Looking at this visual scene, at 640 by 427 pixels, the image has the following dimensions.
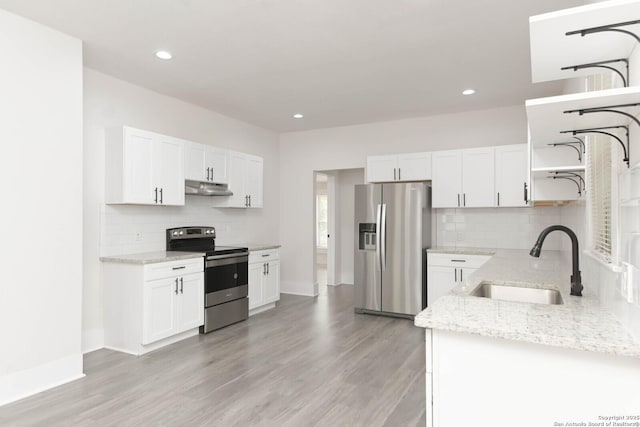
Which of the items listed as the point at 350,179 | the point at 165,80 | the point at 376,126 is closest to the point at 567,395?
the point at 165,80

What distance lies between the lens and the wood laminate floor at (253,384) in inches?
99.7

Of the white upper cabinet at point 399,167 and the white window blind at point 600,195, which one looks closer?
the white window blind at point 600,195

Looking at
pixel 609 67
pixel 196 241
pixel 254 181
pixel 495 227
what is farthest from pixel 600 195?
pixel 254 181

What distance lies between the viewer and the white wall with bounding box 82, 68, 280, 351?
3.87 m

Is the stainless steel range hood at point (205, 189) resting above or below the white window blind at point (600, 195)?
above

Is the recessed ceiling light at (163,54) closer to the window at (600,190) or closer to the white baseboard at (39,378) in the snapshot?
the white baseboard at (39,378)

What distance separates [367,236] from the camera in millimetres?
5305

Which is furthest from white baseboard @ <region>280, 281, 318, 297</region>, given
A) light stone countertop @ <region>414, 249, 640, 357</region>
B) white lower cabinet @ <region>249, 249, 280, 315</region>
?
light stone countertop @ <region>414, 249, 640, 357</region>

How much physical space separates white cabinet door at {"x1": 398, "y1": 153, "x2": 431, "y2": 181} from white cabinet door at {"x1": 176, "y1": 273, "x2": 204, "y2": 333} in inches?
119

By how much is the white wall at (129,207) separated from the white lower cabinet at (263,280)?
68 cm

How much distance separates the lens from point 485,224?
207 inches

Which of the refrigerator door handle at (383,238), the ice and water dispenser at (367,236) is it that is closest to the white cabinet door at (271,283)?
the ice and water dispenser at (367,236)

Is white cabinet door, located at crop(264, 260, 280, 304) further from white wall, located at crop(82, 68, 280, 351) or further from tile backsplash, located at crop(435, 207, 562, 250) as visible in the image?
tile backsplash, located at crop(435, 207, 562, 250)

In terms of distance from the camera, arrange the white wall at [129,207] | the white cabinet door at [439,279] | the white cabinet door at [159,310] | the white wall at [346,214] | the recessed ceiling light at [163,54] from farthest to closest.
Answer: the white wall at [346,214] < the white cabinet door at [439,279] < the white wall at [129,207] < the white cabinet door at [159,310] < the recessed ceiling light at [163,54]
